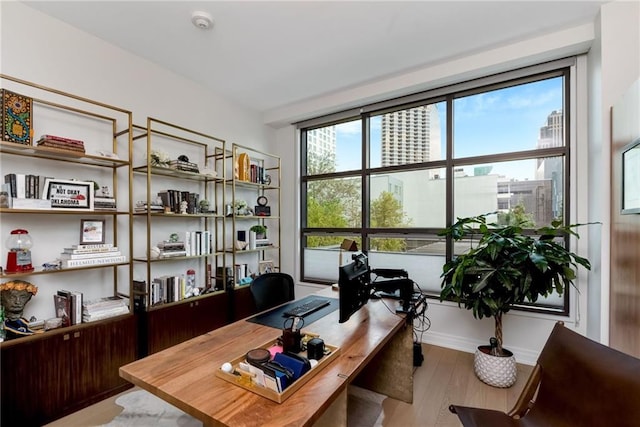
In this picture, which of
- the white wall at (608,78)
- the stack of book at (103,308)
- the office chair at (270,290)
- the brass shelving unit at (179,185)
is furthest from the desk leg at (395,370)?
the stack of book at (103,308)

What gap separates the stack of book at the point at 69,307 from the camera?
82.6 inches


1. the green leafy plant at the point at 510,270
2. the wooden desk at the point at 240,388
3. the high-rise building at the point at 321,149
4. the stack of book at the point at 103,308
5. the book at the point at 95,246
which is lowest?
the stack of book at the point at 103,308

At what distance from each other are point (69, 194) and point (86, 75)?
3.62ft

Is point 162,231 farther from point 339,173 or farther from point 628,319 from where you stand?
point 628,319

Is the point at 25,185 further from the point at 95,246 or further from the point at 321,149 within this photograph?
the point at 321,149

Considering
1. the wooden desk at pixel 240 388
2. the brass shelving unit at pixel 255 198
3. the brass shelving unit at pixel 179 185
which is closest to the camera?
the wooden desk at pixel 240 388

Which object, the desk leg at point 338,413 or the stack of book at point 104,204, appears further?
the stack of book at point 104,204

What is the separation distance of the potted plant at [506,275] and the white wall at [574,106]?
0.28m

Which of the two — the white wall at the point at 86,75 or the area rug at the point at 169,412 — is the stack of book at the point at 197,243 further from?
the area rug at the point at 169,412

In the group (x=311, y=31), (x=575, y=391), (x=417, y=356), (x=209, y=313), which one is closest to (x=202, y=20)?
(x=311, y=31)

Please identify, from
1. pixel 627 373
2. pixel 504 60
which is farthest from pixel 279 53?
pixel 627 373

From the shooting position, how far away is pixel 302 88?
3.46 meters

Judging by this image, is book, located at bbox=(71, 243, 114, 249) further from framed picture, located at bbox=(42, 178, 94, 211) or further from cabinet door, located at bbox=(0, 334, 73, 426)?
cabinet door, located at bbox=(0, 334, 73, 426)

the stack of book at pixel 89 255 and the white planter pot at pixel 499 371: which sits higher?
the stack of book at pixel 89 255
